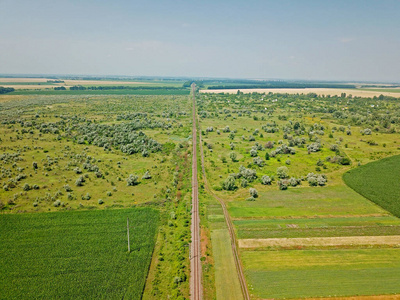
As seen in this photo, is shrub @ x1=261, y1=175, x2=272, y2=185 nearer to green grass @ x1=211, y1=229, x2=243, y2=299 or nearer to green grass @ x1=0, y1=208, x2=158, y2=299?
green grass @ x1=211, y1=229, x2=243, y2=299

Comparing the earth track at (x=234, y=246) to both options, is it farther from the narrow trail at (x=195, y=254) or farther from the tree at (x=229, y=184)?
the narrow trail at (x=195, y=254)

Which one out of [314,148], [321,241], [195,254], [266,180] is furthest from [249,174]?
[314,148]

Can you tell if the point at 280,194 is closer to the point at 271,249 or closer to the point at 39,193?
the point at 271,249

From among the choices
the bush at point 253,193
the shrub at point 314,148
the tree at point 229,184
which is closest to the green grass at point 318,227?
the bush at point 253,193

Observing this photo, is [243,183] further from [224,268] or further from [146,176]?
[224,268]

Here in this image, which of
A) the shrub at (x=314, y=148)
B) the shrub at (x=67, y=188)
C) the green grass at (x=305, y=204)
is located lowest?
the green grass at (x=305, y=204)

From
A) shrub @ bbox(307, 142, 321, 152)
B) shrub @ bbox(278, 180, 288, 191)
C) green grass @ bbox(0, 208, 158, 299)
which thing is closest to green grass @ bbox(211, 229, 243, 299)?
green grass @ bbox(0, 208, 158, 299)

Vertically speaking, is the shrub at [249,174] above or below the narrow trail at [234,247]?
above
